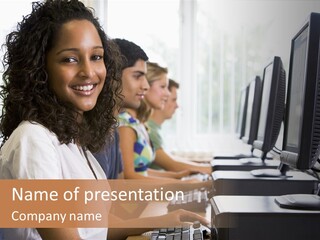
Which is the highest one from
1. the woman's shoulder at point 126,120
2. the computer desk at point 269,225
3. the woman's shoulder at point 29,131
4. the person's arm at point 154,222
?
the woman's shoulder at point 29,131

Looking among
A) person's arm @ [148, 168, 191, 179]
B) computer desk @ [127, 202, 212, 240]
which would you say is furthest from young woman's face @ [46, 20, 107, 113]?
person's arm @ [148, 168, 191, 179]

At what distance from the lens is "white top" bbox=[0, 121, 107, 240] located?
712mm

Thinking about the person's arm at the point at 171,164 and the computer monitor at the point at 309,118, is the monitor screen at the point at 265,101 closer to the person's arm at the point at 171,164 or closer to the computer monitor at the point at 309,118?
the computer monitor at the point at 309,118

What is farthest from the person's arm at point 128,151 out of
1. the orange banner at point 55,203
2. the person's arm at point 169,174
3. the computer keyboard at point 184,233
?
the computer keyboard at point 184,233

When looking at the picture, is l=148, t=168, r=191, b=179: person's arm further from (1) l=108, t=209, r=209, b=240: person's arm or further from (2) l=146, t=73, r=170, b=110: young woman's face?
(1) l=108, t=209, r=209, b=240: person's arm

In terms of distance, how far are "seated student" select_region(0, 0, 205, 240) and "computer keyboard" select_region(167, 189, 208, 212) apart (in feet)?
0.89

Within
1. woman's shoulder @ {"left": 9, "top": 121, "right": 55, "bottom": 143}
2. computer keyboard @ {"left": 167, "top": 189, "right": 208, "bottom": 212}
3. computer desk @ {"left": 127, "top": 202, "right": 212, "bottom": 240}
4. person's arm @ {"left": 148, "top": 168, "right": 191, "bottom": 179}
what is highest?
woman's shoulder @ {"left": 9, "top": 121, "right": 55, "bottom": 143}

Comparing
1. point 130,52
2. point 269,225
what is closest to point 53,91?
point 269,225

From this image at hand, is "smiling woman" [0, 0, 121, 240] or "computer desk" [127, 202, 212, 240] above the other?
"smiling woman" [0, 0, 121, 240]

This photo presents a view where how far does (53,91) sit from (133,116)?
2.84ft

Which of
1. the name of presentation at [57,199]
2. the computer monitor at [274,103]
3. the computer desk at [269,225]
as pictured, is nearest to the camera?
the computer desk at [269,225]

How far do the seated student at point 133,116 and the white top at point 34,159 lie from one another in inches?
27.2

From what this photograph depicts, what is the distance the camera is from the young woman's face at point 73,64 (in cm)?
83

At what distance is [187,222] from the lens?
2.91 feet
